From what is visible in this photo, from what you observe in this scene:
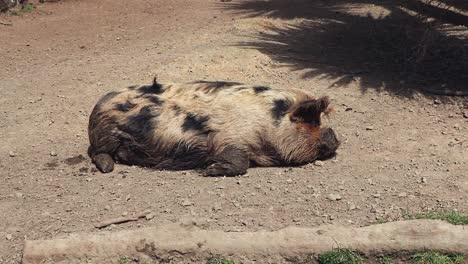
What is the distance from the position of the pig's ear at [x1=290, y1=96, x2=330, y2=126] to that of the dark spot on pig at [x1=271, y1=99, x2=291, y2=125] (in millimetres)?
85

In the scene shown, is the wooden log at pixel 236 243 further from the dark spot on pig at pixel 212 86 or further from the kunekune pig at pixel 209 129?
the dark spot on pig at pixel 212 86

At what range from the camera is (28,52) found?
359 inches

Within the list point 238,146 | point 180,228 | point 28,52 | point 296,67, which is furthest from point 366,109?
point 28,52

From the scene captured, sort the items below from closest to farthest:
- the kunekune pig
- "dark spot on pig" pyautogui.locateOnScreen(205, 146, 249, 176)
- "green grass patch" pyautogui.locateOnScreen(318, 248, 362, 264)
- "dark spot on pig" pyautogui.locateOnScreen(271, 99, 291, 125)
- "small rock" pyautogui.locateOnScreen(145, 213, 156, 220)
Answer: "green grass patch" pyautogui.locateOnScreen(318, 248, 362, 264), "small rock" pyautogui.locateOnScreen(145, 213, 156, 220), "dark spot on pig" pyautogui.locateOnScreen(205, 146, 249, 176), the kunekune pig, "dark spot on pig" pyautogui.locateOnScreen(271, 99, 291, 125)

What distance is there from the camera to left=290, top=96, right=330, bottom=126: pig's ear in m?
5.42

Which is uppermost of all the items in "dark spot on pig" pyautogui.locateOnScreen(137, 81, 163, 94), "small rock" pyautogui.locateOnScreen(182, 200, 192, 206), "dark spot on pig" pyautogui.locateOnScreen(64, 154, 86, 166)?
"dark spot on pig" pyautogui.locateOnScreen(137, 81, 163, 94)

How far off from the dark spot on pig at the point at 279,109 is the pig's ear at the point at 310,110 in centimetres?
9

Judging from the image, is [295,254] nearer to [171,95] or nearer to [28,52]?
[171,95]

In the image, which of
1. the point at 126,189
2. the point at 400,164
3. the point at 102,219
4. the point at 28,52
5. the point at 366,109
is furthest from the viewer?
the point at 28,52

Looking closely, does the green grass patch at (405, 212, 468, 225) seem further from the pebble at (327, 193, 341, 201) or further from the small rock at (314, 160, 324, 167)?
the small rock at (314, 160, 324, 167)

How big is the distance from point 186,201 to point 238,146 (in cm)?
82

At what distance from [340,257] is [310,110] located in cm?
183

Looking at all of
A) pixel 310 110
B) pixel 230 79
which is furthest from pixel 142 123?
pixel 230 79

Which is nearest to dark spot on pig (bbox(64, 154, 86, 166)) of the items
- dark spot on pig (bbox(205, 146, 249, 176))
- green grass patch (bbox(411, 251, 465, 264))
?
dark spot on pig (bbox(205, 146, 249, 176))
